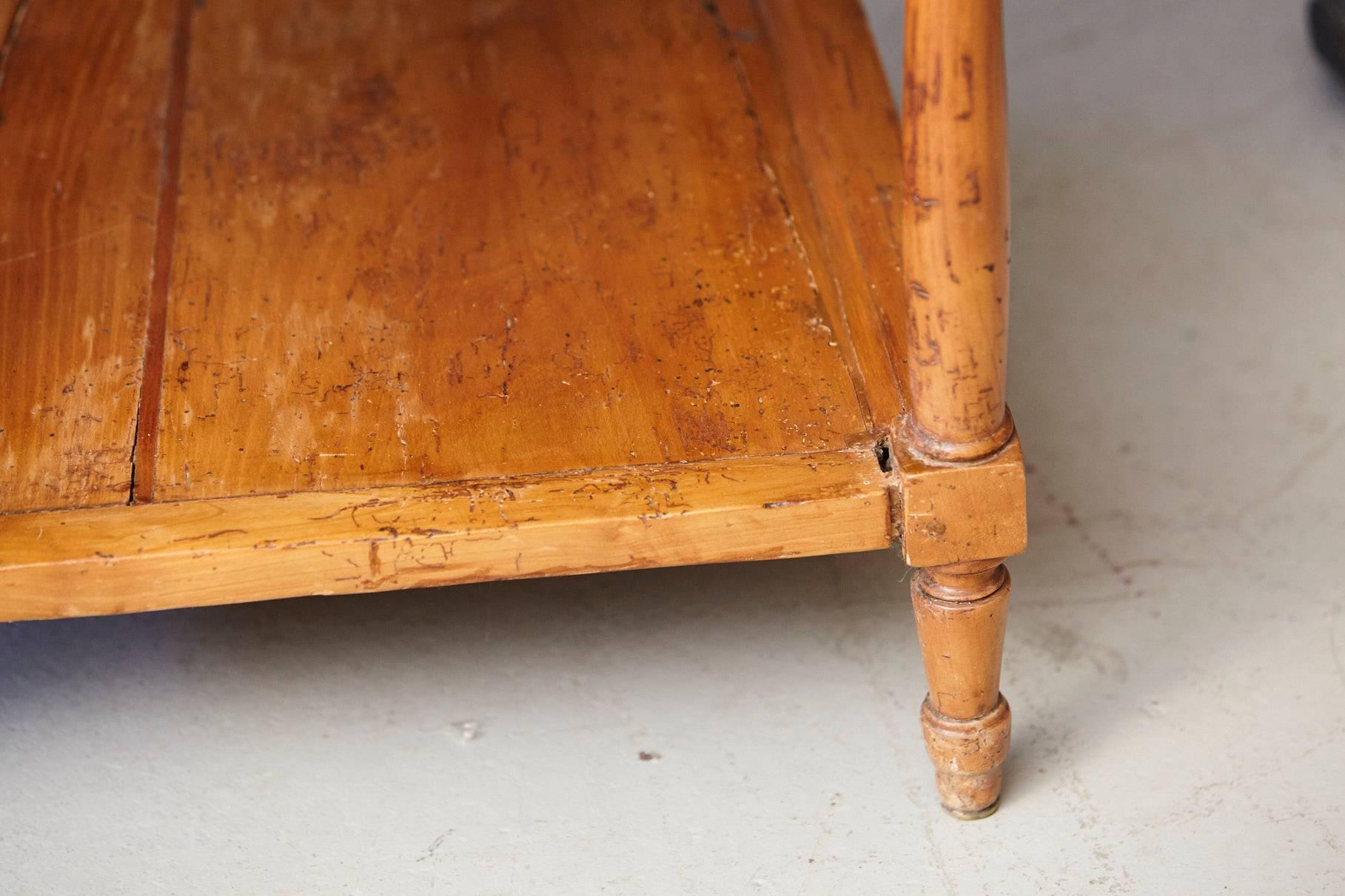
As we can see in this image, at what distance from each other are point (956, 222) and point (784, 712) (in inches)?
27.2

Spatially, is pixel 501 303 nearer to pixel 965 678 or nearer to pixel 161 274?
pixel 161 274

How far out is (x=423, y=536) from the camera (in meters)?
1.26

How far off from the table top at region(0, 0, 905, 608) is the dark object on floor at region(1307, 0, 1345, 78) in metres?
1.36

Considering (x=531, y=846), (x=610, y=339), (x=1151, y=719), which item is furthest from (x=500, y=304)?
(x=1151, y=719)

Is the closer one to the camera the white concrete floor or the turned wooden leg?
the turned wooden leg

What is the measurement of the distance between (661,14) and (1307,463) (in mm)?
1040

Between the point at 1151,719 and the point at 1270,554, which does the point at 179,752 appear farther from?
the point at 1270,554

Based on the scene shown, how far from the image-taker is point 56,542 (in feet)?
4.13

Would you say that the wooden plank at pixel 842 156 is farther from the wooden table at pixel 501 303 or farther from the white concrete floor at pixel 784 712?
the white concrete floor at pixel 784 712

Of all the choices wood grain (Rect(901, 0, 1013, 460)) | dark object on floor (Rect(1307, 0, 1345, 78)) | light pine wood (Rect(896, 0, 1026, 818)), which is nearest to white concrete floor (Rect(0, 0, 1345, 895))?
light pine wood (Rect(896, 0, 1026, 818))

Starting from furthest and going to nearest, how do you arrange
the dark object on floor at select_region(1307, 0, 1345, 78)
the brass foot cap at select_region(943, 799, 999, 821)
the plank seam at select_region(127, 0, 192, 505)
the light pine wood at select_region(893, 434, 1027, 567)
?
the dark object on floor at select_region(1307, 0, 1345, 78) → the brass foot cap at select_region(943, 799, 999, 821) → the plank seam at select_region(127, 0, 192, 505) → the light pine wood at select_region(893, 434, 1027, 567)

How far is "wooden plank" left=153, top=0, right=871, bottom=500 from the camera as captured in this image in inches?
53.6

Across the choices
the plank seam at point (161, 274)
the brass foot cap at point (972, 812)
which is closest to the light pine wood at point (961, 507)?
the brass foot cap at point (972, 812)

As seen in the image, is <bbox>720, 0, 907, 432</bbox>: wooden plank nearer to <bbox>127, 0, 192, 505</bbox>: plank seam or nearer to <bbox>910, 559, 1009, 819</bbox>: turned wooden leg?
<bbox>910, 559, 1009, 819</bbox>: turned wooden leg
